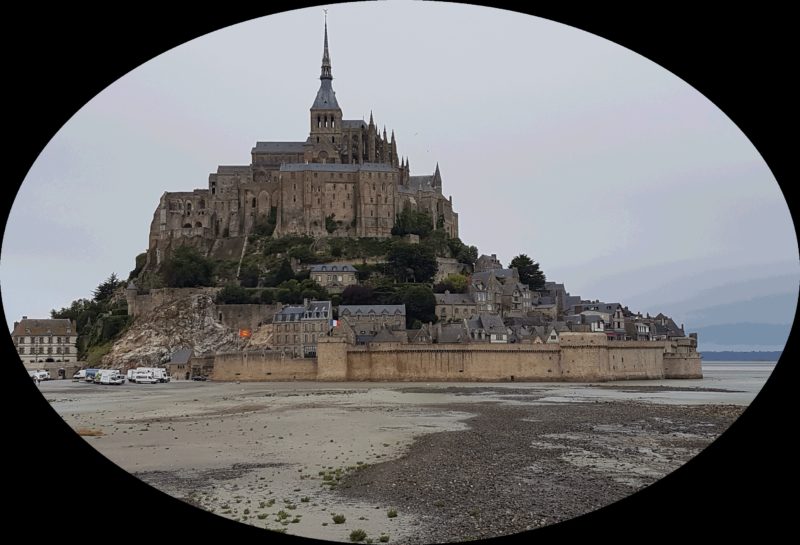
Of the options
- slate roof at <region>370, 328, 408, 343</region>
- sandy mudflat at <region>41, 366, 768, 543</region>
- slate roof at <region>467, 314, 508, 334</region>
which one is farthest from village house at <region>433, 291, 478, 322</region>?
sandy mudflat at <region>41, 366, 768, 543</region>

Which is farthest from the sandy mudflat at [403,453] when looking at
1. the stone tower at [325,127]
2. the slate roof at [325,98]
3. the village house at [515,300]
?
the slate roof at [325,98]

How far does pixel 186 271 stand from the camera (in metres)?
68.7

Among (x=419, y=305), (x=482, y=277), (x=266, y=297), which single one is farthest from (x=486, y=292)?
(x=266, y=297)

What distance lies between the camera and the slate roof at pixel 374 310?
2292 inches

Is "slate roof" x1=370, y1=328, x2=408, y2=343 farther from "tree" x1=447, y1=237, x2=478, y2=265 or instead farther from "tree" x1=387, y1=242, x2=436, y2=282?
"tree" x1=447, y1=237, x2=478, y2=265

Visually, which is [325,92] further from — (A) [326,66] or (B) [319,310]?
(B) [319,310]

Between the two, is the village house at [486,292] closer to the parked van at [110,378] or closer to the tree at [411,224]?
the tree at [411,224]

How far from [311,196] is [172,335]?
20442mm

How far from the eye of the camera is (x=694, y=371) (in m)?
60.1

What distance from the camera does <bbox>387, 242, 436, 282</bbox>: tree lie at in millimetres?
67875

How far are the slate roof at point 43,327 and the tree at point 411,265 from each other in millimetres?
26628

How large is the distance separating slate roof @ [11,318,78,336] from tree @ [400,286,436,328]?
26.9 metres

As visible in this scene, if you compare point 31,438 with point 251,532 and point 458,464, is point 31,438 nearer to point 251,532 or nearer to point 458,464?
point 251,532

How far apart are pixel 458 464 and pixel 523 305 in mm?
50662
